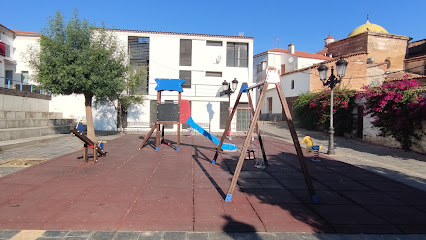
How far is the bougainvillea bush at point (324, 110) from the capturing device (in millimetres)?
16495

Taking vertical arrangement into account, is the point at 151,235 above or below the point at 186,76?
below

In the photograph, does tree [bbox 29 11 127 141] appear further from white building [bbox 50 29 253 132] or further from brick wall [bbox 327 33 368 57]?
brick wall [bbox 327 33 368 57]

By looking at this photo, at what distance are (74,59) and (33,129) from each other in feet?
16.9

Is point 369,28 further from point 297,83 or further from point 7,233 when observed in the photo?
point 7,233

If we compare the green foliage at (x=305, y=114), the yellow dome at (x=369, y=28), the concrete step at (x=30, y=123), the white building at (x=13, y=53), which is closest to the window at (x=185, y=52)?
the green foliage at (x=305, y=114)

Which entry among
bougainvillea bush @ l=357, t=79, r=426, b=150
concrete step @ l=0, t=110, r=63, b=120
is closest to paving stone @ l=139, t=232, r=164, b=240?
bougainvillea bush @ l=357, t=79, r=426, b=150

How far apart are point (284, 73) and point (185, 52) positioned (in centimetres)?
1272

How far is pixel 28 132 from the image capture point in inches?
521

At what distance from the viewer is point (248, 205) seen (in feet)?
14.9

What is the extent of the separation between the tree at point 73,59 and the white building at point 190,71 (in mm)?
9796

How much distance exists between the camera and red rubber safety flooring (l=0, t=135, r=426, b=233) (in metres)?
3.76

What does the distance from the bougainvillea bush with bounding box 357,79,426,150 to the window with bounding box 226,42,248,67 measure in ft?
40.0

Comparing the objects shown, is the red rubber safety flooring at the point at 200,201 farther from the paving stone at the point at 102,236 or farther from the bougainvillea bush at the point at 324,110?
the bougainvillea bush at the point at 324,110

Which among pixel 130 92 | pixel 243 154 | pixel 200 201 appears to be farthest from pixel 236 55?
pixel 200 201
